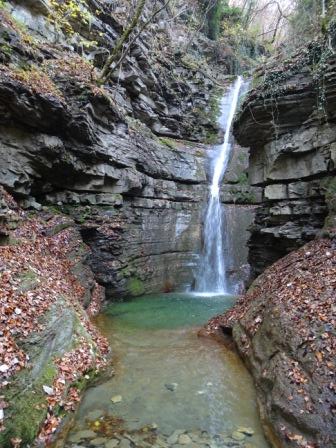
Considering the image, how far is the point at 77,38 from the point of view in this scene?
49.5 feet

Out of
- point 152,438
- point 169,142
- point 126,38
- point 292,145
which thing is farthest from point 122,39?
point 152,438

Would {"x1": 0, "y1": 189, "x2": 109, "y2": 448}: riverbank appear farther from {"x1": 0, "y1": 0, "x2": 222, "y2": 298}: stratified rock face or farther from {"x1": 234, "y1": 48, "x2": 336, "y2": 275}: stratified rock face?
{"x1": 234, "y1": 48, "x2": 336, "y2": 275}: stratified rock face

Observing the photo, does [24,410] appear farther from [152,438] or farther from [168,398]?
[168,398]

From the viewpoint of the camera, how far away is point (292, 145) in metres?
9.78

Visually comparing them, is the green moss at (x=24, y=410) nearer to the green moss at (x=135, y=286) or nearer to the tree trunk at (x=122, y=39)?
the green moss at (x=135, y=286)

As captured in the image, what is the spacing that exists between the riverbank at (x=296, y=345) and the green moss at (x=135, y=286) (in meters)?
5.78

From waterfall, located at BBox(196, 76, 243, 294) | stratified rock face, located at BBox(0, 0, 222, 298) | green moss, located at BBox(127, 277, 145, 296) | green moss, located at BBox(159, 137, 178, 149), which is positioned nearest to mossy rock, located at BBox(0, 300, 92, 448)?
stratified rock face, located at BBox(0, 0, 222, 298)

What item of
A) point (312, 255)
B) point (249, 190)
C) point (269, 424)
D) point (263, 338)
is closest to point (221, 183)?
point (249, 190)

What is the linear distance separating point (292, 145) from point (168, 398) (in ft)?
25.3

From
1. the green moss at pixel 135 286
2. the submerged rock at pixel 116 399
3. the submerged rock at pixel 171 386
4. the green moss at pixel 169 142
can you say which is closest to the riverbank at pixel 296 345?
the submerged rock at pixel 171 386

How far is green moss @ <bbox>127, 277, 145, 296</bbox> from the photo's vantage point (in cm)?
1339

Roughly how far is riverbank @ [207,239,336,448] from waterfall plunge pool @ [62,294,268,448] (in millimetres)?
419

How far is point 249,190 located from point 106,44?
10.5 metres

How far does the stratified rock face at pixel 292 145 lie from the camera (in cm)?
895
